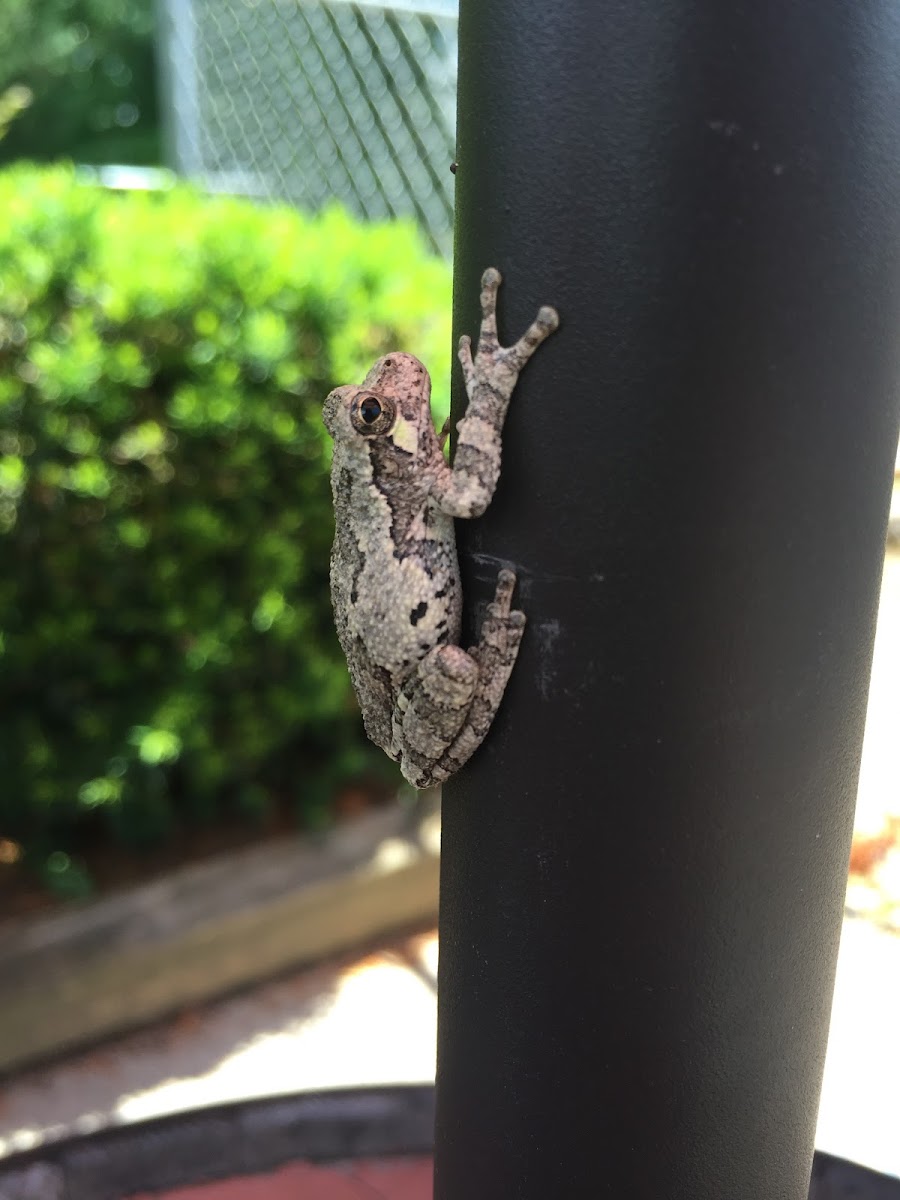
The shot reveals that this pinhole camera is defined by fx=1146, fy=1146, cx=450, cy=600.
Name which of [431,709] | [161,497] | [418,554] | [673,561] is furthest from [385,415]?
[161,497]

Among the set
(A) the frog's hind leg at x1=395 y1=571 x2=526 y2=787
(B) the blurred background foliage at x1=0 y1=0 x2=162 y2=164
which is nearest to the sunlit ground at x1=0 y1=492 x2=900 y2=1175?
Answer: (A) the frog's hind leg at x1=395 y1=571 x2=526 y2=787

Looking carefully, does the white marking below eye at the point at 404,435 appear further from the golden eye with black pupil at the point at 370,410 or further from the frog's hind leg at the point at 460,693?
the frog's hind leg at the point at 460,693

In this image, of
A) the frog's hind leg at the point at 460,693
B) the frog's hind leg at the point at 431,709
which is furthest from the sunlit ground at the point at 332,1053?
the frog's hind leg at the point at 460,693

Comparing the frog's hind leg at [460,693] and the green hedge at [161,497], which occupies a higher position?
the green hedge at [161,497]

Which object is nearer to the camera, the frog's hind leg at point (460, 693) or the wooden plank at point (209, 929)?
the frog's hind leg at point (460, 693)

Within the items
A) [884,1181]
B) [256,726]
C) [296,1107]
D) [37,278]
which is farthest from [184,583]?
[884,1181]

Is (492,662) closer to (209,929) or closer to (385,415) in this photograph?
(385,415)

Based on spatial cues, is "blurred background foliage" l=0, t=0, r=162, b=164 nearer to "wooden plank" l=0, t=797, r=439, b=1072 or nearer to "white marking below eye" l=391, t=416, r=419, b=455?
"wooden plank" l=0, t=797, r=439, b=1072
